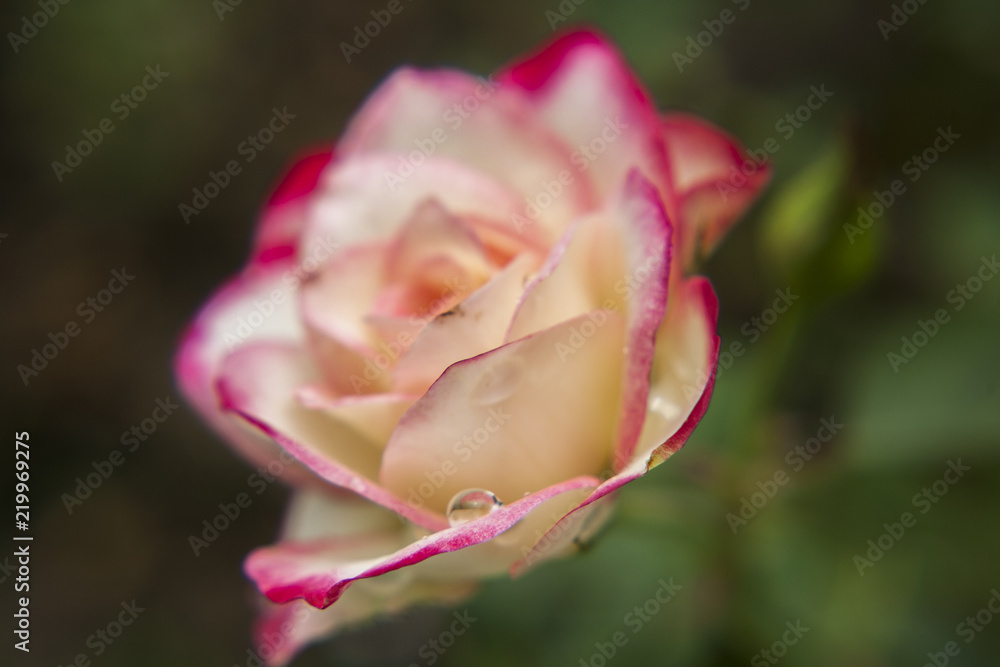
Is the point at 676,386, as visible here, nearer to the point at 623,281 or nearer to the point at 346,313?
the point at 623,281

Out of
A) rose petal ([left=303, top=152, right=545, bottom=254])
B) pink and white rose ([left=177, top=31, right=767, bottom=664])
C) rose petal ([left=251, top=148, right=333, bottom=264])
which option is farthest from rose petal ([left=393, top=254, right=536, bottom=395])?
rose petal ([left=251, top=148, right=333, bottom=264])

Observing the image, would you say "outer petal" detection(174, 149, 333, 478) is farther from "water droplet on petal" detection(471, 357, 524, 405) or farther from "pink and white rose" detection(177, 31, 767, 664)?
"water droplet on petal" detection(471, 357, 524, 405)

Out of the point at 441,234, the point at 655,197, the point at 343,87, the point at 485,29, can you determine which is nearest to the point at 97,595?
the point at 343,87

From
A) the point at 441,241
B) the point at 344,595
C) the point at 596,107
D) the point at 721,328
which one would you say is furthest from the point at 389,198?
the point at 721,328

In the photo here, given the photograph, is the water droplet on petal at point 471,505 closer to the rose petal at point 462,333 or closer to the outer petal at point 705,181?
the rose petal at point 462,333

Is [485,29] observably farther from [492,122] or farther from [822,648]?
[822,648]

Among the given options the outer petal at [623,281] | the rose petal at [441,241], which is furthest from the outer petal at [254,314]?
the outer petal at [623,281]
